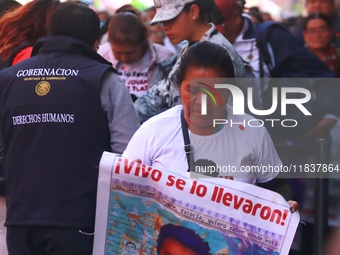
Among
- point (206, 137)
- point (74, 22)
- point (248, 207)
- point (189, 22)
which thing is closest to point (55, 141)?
point (74, 22)

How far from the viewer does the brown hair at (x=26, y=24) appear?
5.41 metres

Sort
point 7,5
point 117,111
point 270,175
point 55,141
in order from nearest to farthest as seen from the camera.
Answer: point 270,175 → point 55,141 → point 117,111 → point 7,5

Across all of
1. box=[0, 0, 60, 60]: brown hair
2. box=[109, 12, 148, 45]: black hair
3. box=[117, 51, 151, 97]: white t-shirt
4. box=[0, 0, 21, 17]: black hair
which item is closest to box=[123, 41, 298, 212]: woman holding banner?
box=[0, 0, 60, 60]: brown hair

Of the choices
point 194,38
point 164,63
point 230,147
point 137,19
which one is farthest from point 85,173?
point 137,19

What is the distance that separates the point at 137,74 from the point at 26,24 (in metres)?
2.07

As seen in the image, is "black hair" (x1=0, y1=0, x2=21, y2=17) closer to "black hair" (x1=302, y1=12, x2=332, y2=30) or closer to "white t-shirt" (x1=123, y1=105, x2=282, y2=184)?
"white t-shirt" (x1=123, y1=105, x2=282, y2=184)

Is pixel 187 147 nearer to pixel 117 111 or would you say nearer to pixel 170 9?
pixel 117 111

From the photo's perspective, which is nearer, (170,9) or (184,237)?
(184,237)

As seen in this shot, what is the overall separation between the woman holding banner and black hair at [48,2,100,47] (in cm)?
68

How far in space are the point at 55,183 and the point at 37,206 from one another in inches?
6.0

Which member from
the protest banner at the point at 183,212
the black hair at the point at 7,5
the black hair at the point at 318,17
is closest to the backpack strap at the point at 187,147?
the protest banner at the point at 183,212

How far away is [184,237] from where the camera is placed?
157 inches

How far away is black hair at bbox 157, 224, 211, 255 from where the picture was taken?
398 cm

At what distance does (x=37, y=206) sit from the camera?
4406 millimetres
